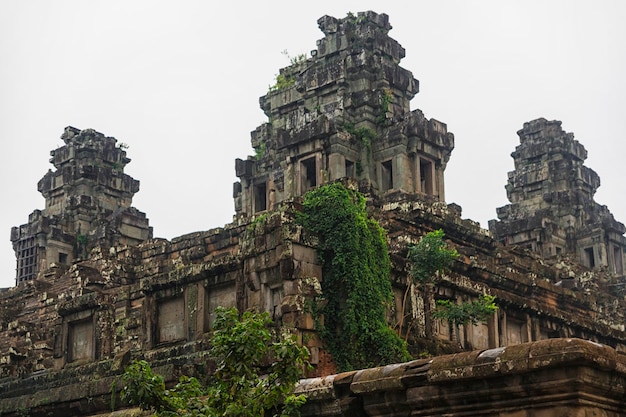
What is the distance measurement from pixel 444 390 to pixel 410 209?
71.9 feet

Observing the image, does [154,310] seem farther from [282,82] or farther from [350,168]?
[282,82]

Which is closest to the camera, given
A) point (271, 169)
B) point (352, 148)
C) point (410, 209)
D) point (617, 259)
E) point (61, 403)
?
point (61, 403)

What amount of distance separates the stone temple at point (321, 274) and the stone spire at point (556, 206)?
101mm

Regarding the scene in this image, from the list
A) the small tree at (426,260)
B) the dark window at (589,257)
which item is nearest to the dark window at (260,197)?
the dark window at (589,257)

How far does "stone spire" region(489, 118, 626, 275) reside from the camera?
151 feet

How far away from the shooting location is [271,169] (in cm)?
4375

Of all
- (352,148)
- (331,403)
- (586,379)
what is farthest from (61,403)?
(352,148)

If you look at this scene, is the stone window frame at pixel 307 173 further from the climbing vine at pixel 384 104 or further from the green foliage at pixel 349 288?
the green foliage at pixel 349 288

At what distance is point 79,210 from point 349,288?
31998 mm

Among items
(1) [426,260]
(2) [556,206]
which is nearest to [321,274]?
(1) [426,260]

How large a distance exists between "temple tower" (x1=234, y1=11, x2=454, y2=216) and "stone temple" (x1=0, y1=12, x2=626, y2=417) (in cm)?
8

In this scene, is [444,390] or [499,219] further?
[499,219]

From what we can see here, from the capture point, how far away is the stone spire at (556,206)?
45906 millimetres

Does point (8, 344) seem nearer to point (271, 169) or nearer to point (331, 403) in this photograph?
point (271, 169)
